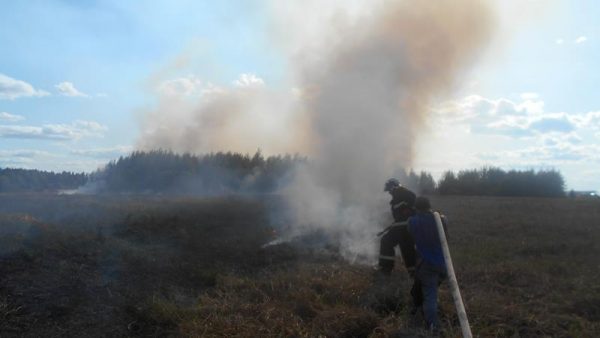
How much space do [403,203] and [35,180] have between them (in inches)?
2054

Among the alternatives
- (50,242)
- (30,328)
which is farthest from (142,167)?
(30,328)

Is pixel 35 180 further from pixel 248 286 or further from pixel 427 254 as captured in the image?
pixel 427 254

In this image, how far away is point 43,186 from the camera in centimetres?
5222

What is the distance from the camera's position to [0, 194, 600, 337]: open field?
22.9ft

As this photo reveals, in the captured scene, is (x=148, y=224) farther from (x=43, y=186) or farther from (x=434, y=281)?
(x=43, y=186)

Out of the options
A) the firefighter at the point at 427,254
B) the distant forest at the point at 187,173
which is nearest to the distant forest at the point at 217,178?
the distant forest at the point at 187,173

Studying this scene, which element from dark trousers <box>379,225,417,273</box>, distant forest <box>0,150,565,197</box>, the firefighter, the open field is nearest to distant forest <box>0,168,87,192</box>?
distant forest <box>0,150,565,197</box>

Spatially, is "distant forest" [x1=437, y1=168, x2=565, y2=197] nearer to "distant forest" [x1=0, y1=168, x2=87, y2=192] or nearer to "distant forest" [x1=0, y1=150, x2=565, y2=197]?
"distant forest" [x1=0, y1=150, x2=565, y2=197]

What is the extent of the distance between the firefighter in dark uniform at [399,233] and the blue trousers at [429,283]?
247 centimetres

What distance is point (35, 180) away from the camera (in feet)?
174

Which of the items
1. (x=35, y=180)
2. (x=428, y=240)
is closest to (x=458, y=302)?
(x=428, y=240)

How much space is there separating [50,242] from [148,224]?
511 cm

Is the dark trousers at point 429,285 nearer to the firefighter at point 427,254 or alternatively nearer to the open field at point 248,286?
the firefighter at point 427,254

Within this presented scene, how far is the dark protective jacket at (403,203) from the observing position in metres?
9.64
